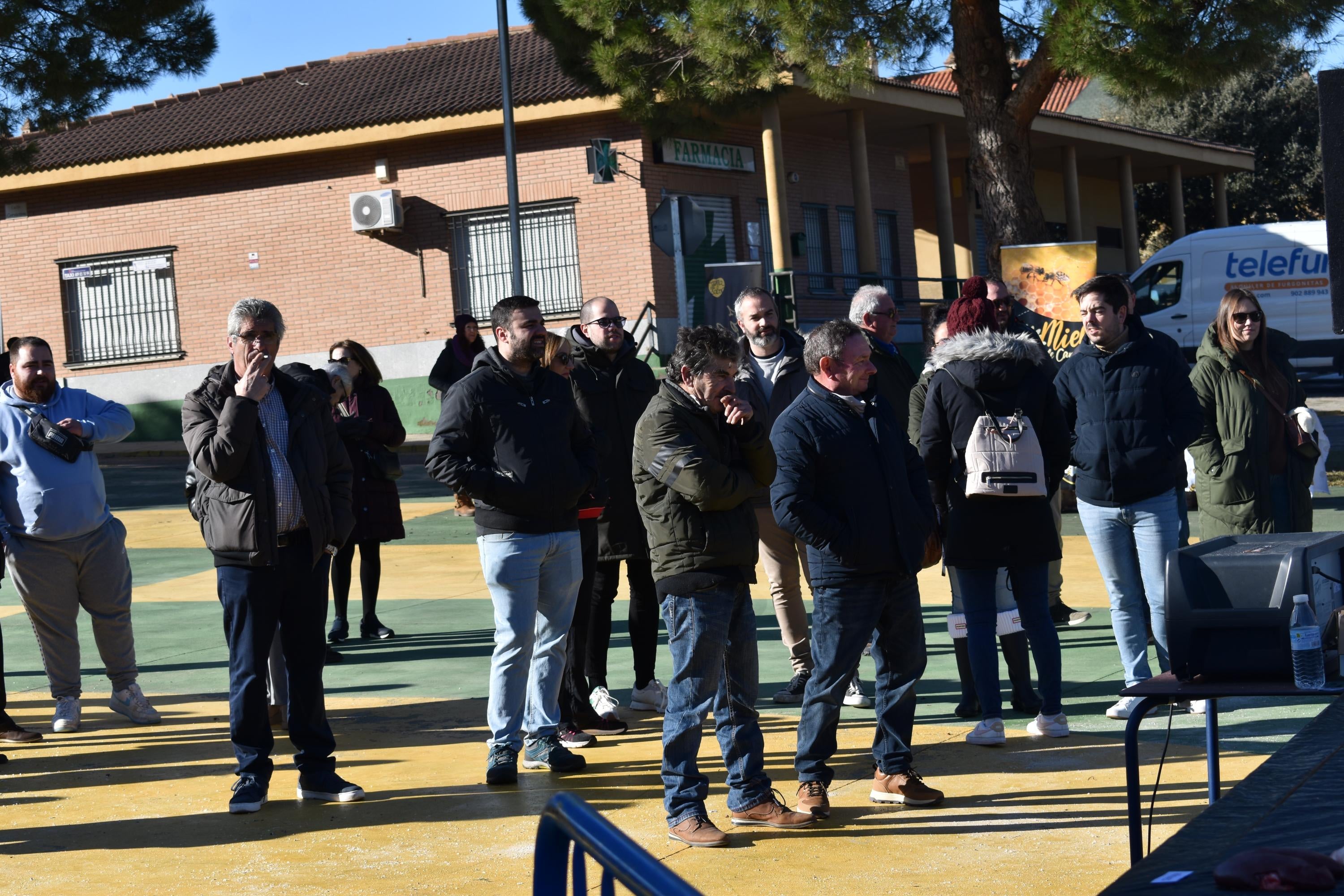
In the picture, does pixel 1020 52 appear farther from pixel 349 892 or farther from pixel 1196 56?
pixel 349 892

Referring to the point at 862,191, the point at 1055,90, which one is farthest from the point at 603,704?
the point at 1055,90

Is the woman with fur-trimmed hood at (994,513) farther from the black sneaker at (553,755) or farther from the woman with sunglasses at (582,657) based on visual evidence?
the black sneaker at (553,755)

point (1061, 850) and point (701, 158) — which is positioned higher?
point (701, 158)

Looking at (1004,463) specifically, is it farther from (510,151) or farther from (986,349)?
(510,151)

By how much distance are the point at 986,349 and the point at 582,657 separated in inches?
91.1

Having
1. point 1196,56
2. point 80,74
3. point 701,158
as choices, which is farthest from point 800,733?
point 701,158

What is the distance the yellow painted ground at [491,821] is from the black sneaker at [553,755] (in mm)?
65

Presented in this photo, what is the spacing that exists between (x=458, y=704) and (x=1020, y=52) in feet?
37.5

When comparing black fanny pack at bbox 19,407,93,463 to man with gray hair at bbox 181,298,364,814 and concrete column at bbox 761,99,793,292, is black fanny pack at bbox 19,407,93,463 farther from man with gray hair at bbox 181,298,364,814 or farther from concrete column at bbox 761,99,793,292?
concrete column at bbox 761,99,793,292

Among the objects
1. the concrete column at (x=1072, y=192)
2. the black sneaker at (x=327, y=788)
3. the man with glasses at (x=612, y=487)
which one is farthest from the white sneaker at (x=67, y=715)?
the concrete column at (x=1072, y=192)

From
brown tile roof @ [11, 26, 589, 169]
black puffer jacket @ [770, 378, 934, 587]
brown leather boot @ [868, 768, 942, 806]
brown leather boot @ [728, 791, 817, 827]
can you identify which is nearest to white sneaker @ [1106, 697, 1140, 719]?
brown leather boot @ [868, 768, 942, 806]

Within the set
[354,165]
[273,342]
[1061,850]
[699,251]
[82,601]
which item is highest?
[354,165]

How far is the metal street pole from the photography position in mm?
20453

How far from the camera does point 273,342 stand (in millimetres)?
5910
